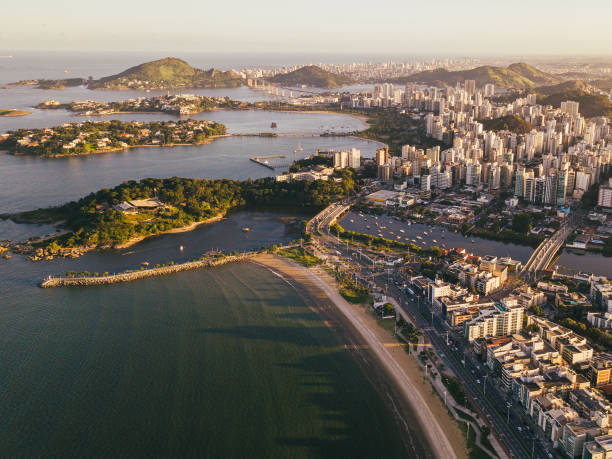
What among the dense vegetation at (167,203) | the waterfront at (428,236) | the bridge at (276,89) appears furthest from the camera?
the bridge at (276,89)

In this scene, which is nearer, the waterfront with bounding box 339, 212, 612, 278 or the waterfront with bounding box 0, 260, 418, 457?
the waterfront with bounding box 0, 260, 418, 457

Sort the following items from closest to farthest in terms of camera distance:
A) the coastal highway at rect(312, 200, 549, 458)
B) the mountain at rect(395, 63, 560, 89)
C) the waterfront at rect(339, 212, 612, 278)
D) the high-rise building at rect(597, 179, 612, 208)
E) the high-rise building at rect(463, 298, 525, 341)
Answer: the coastal highway at rect(312, 200, 549, 458)
the high-rise building at rect(463, 298, 525, 341)
the waterfront at rect(339, 212, 612, 278)
the high-rise building at rect(597, 179, 612, 208)
the mountain at rect(395, 63, 560, 89)

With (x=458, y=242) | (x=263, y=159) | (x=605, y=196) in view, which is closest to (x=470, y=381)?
(x=458, y=242)

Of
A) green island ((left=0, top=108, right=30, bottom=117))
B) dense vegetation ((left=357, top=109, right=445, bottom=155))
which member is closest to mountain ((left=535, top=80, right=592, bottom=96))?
dense vegetation ((left=357, top=109, right=445, bottom=155))

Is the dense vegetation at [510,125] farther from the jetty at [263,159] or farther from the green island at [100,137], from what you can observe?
the green island at [100,137]

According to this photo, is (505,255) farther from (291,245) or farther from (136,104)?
(136,104)

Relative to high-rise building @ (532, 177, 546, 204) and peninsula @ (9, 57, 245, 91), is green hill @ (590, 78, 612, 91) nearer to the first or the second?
high-rise building @ (532, 177, 546, 204)

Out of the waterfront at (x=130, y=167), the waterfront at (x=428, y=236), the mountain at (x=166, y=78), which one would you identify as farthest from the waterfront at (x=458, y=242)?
the mountain at (x=166, y=78)
